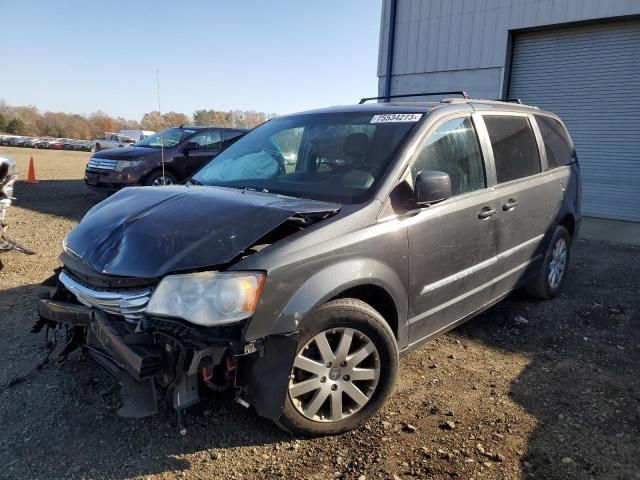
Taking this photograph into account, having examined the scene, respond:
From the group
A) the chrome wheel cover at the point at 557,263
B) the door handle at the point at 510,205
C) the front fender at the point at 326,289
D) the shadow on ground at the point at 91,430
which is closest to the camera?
the front fender at the point at 326,289

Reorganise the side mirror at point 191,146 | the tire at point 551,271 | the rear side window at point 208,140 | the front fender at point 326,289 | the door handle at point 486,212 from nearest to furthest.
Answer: the front fender at point 326,289 < the door handle at point 486,212 < the tire at point 551,271 < the side mirror at point 191,146 < the rear side window at point 208,140

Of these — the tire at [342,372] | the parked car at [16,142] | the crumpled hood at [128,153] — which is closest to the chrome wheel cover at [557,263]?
the tire at [342,372]

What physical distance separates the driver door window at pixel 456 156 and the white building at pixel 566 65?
8180 millimetres

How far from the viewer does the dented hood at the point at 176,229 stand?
240cm

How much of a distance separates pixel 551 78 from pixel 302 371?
10.7 metres

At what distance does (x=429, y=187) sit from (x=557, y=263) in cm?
287

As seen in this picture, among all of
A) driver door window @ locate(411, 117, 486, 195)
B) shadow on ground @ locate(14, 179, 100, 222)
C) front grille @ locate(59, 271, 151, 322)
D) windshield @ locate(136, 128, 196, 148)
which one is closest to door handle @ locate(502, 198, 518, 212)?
driver door window @ locate(411, 117, 486, 195)

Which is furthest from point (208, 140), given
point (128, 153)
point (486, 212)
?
point (486, 212)

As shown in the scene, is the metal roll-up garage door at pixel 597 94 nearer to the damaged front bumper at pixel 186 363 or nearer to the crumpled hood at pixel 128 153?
the crumpled hood at pixel 128 153

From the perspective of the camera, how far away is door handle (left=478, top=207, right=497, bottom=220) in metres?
3.57

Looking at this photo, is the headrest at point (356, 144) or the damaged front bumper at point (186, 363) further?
the headrest at point (356, 144)

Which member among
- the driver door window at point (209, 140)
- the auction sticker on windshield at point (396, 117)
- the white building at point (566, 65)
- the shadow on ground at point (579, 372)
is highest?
the white building at point (566, 65)

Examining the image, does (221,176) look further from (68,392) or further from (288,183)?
(68,392)

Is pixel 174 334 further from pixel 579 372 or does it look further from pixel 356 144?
pixel 579 372
